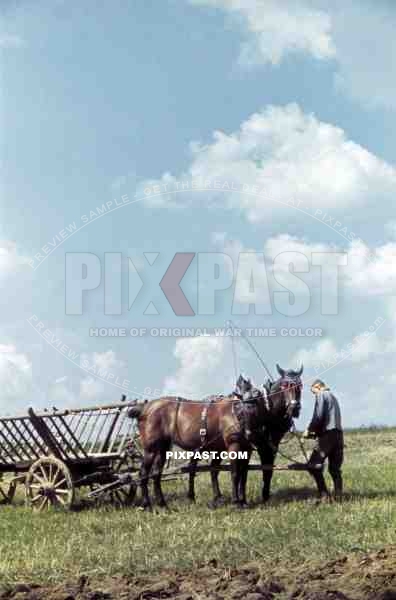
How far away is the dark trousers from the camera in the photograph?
1252cm

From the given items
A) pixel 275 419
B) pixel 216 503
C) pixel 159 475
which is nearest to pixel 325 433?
pixel 275 419

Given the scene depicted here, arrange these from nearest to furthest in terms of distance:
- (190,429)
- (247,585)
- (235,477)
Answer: (247,585)
(235,477)
(190,429)

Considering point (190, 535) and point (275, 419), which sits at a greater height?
point (275, 419)

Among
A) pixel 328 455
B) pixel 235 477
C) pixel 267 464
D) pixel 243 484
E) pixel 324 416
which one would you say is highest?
pixel 324 416

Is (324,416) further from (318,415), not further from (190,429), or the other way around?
(190,429)

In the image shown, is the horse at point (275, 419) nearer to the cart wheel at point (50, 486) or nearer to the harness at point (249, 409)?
the harness at point (249, 409)

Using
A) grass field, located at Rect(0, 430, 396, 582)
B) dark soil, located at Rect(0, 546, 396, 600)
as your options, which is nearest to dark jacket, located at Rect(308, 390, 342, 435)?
grass field, located at Rect(0, 430, 396, 582)

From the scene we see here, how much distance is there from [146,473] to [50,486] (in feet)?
4.87

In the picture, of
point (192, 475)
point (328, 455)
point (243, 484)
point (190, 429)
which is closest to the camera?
point (243, 484)

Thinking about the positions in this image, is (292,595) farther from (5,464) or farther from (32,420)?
(5,464)

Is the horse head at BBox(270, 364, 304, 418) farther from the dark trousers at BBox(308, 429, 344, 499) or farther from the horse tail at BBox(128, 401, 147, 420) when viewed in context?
the horse tail at BBox(128, 401, 147, 420)

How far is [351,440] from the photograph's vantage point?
84.4 ft

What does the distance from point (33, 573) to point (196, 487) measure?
309 inches

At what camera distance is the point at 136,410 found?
13.3 meters
